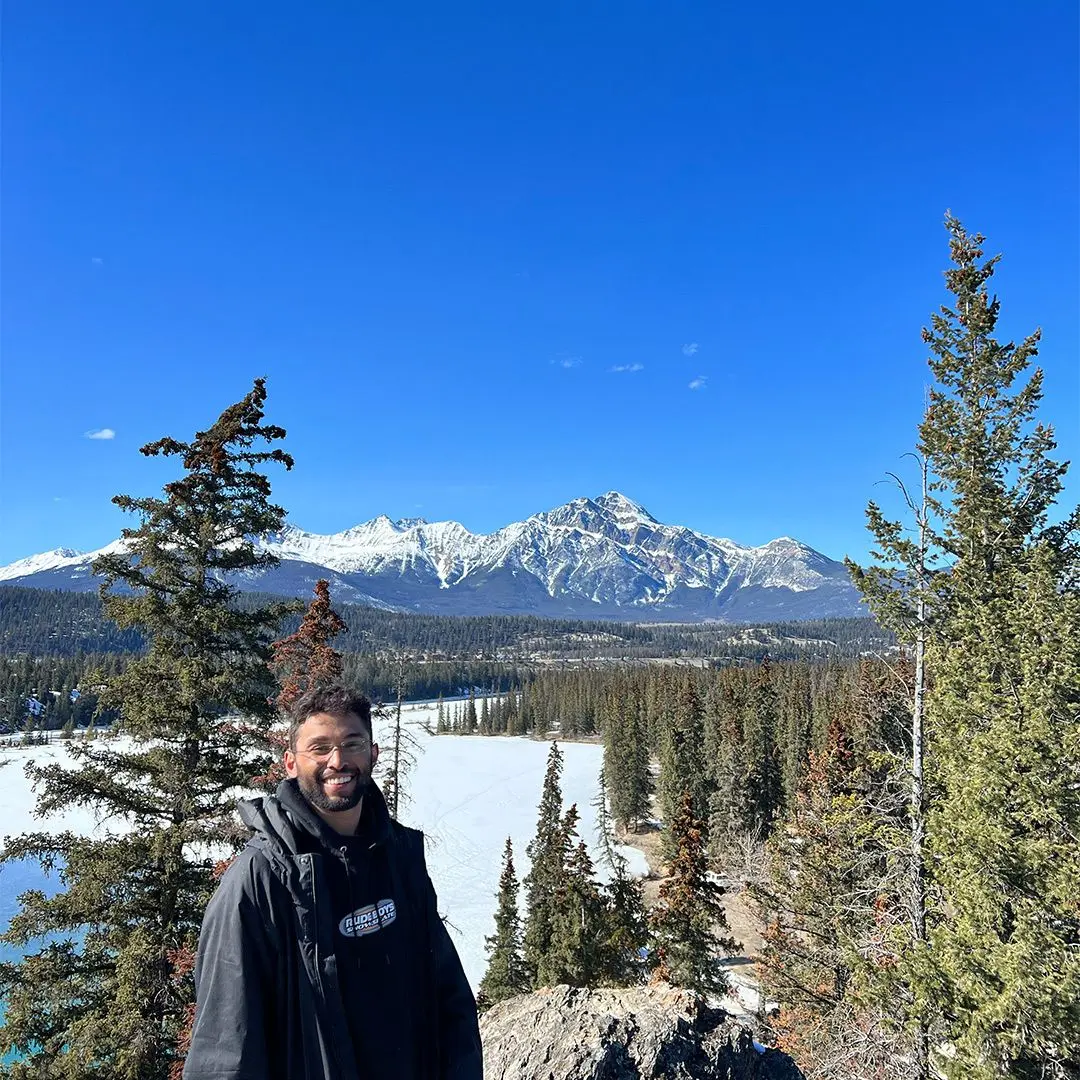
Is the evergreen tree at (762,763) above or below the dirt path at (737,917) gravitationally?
above

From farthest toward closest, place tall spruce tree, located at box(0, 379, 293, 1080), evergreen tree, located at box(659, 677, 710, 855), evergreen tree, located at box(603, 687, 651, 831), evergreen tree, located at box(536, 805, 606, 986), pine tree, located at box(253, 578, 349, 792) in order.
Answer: evergreen tree, located at box(603, 687, 651, 831)
evergreen tree, located at box(659, 677, 710, 855)
evergreen tree, located at box(536, 805, 606, 986)
pine tree, located at box(253, 578, 349, 792)
tall spruce tree, located at box(0, 379, 293, 1080)

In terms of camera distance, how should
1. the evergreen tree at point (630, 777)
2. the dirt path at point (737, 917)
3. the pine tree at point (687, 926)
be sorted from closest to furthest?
the pine tree at point (687, 926) → the dirt path at point (737, 917) → the evergreen tree at point (630, 777)

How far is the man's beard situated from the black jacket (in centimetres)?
9

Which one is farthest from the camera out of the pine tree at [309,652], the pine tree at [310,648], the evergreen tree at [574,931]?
the evergreen tree at [574,931]

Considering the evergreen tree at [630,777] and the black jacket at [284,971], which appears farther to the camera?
the evergreen tree at [630,777]

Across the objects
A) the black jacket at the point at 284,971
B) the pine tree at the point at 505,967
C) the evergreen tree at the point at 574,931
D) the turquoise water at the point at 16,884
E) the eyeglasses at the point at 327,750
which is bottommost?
the turquoise water at the point at 16,884

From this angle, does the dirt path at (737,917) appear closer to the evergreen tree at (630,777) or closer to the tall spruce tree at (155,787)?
the evergreen tree at (630,777)

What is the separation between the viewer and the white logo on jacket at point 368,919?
3.04 m

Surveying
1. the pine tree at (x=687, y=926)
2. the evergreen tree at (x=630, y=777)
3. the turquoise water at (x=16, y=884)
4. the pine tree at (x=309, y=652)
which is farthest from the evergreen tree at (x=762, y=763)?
the turquoise water at (x=16, y=884)

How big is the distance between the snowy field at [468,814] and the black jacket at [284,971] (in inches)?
494

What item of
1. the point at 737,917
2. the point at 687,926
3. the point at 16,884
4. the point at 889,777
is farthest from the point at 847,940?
the point at 16,884

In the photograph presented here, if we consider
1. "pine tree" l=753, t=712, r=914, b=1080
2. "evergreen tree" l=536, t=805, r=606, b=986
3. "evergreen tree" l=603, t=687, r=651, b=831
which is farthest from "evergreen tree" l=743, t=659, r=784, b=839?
"pine tree" l=753, t=712, r=914, b=1080

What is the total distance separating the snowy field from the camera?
40562mm

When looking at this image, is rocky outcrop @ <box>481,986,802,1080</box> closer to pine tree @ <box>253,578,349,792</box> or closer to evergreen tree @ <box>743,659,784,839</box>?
pine tree @ <box>253,578,349,792</box>
